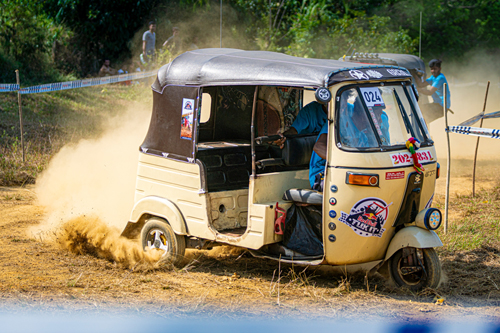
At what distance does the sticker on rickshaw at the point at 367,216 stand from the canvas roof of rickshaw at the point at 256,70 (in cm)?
111

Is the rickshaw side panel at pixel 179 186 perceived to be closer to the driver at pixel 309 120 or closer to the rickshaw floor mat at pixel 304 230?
the rickshaw floor mat at pixel 304 230

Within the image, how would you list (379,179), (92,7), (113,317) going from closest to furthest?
(113,317)
(379,179)
(92,7)

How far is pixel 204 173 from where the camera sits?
222 inches

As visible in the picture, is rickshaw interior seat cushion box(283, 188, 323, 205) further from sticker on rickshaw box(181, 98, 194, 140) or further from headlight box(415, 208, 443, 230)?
sticker on rickshaw box(181, 98, 194, 140)

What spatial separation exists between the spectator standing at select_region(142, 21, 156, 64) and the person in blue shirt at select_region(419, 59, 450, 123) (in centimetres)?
832

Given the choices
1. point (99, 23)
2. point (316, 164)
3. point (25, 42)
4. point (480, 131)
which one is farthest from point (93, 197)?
point (99, 23)

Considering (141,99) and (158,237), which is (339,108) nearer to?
(158,237)

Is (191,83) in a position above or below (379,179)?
above

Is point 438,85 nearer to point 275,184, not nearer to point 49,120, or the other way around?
point 275,184

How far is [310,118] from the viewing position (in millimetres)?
5605

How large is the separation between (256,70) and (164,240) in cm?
219

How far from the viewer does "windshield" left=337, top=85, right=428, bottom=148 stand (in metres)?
4.91

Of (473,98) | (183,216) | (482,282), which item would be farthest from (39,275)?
(473,98)

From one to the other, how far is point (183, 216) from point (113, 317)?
166 centimetres
